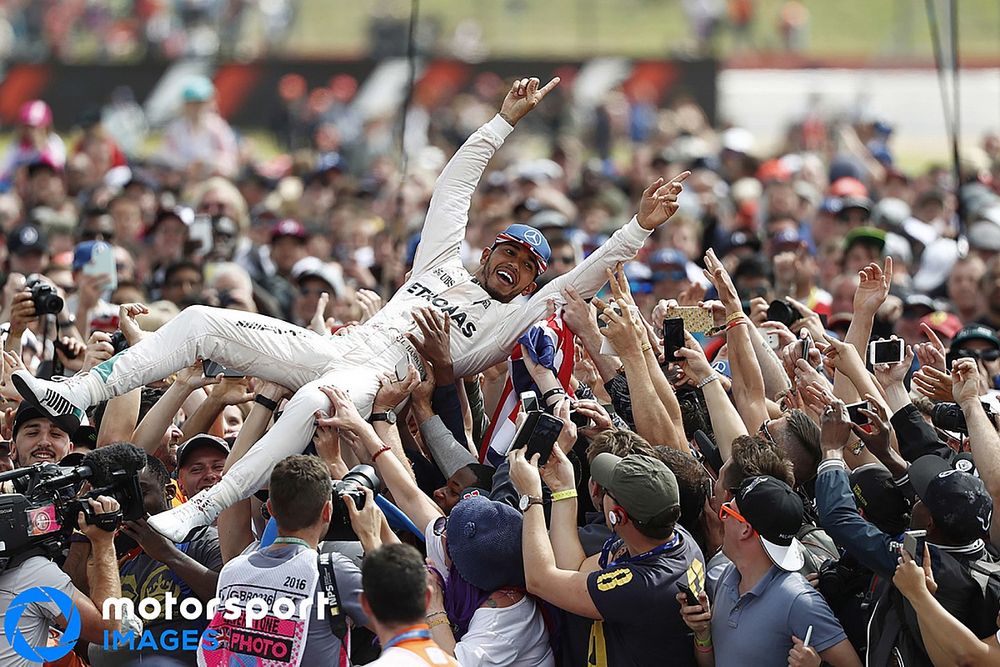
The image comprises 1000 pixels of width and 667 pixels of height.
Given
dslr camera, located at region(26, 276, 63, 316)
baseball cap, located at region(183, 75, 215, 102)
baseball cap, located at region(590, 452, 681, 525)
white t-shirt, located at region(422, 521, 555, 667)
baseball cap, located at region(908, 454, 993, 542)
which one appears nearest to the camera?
baseball cap, located at region(908, 454, 993, 542)

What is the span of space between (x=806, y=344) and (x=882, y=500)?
169 centimetres

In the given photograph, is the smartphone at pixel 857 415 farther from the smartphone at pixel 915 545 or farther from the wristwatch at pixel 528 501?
the wristwatch at pixel 528 501

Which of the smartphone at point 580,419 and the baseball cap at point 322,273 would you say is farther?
the baseball cap at point 322,273

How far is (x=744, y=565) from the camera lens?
552cm

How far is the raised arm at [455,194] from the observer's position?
7719 millimetres

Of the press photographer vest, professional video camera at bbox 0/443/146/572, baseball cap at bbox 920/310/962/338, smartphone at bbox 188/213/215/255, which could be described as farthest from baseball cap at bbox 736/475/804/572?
smartphone at bbox 188/213/215/255

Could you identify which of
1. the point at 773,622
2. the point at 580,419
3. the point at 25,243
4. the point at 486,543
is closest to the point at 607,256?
the point at 580,419

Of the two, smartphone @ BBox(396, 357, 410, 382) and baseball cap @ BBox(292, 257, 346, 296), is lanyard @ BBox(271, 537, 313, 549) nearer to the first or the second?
smartphone @ BBox(396, 357, 410, 382)

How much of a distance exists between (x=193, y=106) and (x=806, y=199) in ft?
25.3

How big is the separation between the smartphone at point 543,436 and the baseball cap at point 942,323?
161 inches

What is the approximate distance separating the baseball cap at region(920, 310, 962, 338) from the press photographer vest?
5.02 metres

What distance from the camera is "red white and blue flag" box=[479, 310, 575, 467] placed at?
695 centimetres

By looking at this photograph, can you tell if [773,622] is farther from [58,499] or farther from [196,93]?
[196,93]

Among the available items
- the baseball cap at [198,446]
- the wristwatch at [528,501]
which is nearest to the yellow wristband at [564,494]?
the wristwatch at [528,501]
